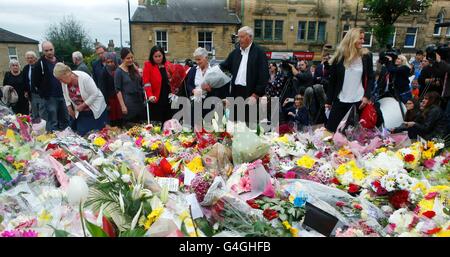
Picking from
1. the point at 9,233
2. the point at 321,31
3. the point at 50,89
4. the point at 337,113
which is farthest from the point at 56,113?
the point at 321,31

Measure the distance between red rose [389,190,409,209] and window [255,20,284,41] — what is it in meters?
23.3

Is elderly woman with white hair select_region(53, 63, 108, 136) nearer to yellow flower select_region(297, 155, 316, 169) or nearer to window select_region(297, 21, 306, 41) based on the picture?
yellow flower select_region(297, 155, 316, 169)

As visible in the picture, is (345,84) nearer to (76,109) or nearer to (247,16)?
(76,109)

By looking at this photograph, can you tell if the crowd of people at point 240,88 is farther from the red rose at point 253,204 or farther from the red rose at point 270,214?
the red rose at point 270,214

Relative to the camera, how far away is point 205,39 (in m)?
24.0

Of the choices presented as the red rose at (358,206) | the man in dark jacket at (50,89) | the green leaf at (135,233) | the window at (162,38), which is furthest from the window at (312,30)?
the green leaf at (135,233)

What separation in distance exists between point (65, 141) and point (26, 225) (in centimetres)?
139

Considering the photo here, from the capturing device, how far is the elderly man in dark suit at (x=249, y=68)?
3.86m

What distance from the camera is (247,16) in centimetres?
2381

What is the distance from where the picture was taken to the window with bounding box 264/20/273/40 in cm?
2420

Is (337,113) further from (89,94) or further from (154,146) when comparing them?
(89,94)

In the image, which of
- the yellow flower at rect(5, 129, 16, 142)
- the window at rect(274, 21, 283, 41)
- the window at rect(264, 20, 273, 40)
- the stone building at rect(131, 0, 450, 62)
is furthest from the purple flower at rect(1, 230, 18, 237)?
the window at rect(274, 21, 283, 41)

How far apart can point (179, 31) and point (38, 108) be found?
61.7 feet
